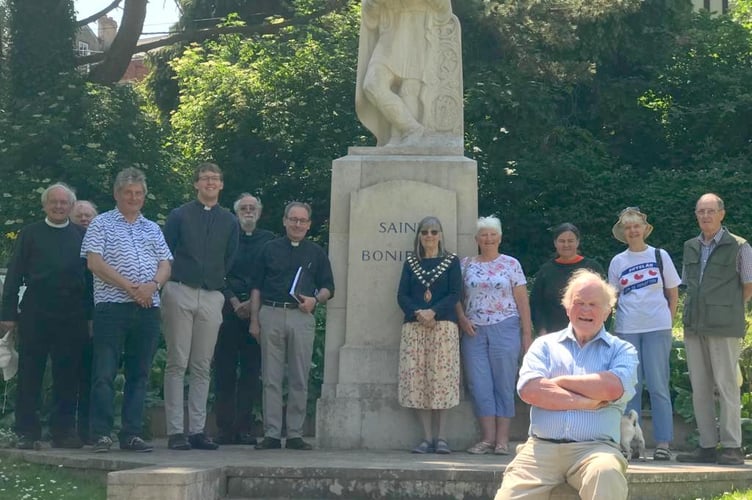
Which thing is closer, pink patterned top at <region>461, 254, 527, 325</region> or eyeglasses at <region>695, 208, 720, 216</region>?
eyeglasses at <region>695, 208, 720, 216</region>

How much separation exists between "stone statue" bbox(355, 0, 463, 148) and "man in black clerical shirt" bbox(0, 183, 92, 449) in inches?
105

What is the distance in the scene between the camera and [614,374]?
243 inches

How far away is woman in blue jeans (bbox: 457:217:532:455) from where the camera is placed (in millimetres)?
9641

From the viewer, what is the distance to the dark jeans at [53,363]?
31.0 feet

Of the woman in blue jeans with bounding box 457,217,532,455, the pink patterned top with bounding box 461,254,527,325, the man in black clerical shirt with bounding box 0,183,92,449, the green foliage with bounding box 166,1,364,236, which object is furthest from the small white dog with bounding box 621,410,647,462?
the green foliage with bounding box 166,1,364,236

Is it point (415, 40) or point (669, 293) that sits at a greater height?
point (415, 40)

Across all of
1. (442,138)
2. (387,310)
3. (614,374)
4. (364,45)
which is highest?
(364,45)

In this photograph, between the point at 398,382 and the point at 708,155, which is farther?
the point at 708,155

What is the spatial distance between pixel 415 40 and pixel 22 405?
417cm

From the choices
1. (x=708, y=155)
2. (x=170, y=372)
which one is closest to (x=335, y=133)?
(x=708, y=155)

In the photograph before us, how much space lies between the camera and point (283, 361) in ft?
32.5

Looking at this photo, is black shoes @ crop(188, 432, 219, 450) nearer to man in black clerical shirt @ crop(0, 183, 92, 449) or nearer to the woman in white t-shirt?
man in black clerical shirt @ crop(0, 183, 92, 449)

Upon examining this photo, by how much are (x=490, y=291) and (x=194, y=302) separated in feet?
7.07

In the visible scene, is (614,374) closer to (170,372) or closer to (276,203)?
(170,372)
